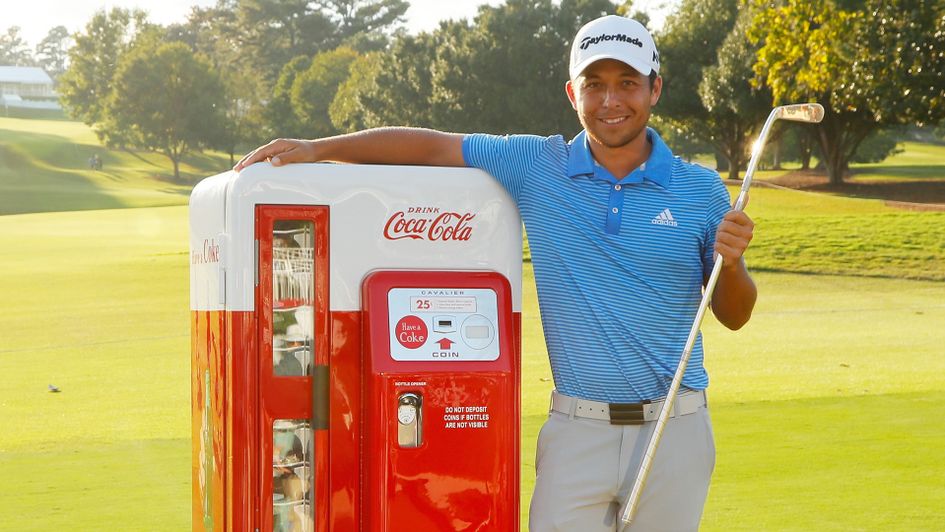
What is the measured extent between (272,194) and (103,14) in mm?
93668

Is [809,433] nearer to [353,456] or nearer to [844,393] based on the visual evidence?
[844,393]

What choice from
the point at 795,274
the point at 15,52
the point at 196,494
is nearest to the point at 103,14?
the point at 15,52

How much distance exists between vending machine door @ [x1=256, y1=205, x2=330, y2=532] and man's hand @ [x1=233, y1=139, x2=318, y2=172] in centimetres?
14

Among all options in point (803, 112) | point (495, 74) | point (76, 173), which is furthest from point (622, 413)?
point (76, 173)

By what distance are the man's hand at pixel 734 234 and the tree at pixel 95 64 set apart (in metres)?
81.2

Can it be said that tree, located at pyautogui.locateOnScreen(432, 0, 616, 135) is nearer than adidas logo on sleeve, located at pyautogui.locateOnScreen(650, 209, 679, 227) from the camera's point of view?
No

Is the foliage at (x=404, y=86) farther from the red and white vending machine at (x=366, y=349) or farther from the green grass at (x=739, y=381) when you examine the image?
the red and white vending machine at (x=366, y=349)

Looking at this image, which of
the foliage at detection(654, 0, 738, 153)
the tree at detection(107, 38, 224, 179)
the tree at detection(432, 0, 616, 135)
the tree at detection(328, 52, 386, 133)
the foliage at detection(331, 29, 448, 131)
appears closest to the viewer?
the foliage at detection(654, 0, 738, 153)

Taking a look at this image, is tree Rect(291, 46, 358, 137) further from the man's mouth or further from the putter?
the putter

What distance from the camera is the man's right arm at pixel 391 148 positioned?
3959mm

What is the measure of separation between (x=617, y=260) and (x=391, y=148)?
746mm

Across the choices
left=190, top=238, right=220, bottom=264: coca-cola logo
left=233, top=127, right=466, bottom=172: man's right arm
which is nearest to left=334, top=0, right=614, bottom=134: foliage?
left=190, top=238, right=220, bottom=264: coca-cola logo

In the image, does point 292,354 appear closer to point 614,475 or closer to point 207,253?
point 207,253

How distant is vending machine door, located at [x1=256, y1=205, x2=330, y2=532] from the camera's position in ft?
12.5
